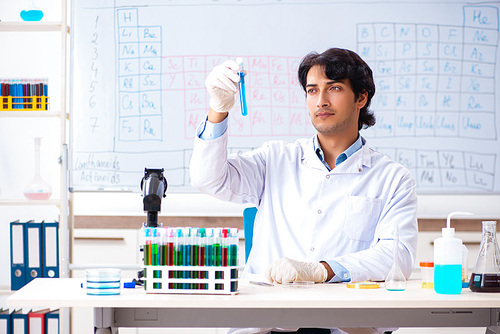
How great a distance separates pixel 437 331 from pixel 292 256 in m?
1.50

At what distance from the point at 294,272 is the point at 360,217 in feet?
1.27

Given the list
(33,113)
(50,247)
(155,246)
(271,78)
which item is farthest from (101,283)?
(271,78)

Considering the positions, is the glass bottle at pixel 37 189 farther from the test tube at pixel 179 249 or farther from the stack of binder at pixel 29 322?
the test tube at pixel 179 249

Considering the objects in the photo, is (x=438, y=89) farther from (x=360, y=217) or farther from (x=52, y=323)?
(x=52, y=323)

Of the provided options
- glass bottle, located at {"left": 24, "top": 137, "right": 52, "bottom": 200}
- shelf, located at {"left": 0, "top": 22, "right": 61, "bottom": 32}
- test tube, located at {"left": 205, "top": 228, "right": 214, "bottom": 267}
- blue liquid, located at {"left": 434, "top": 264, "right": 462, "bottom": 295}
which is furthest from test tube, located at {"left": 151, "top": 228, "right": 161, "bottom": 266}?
shelf, located at {"left": 0, "top": 22, "right": 61, "bottom": 32}

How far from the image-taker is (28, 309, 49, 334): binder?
9.58 ft

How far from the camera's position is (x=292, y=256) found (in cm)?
194

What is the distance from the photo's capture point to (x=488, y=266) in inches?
60.9

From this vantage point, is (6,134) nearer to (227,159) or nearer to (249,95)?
(249,95)

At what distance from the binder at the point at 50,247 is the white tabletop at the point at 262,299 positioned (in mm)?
1432

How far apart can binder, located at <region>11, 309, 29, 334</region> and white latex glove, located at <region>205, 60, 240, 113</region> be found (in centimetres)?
166

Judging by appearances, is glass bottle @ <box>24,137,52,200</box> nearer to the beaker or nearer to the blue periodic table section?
the beaker

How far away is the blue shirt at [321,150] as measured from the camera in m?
1.68

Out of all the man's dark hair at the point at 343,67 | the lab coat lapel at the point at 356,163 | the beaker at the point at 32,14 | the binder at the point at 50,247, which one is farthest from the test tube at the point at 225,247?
the beaker at the point at 32,14
